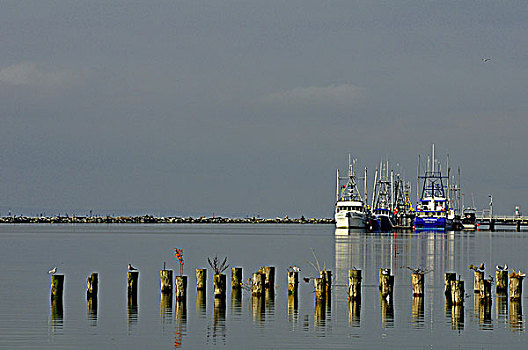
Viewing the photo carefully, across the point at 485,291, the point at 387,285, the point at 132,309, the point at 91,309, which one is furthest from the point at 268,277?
the point at 485,291

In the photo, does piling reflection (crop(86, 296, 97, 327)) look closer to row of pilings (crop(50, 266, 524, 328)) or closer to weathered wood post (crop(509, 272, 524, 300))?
row of pilings (crop(50, 266, 524, 328))

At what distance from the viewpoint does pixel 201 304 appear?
45.6 m

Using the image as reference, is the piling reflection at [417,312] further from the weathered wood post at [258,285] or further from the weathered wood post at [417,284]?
the weathered wood post at [258,285]

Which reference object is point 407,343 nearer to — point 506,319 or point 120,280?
point 506,319

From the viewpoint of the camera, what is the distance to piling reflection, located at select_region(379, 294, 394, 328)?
132 feet

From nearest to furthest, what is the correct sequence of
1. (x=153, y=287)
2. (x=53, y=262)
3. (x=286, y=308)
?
(x=286, y=308) < (x=153, y=287) < (x=53, y=262)

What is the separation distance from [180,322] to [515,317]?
14.0 meters

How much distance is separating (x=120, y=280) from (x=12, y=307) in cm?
1713

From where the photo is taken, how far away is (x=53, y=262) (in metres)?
86.0

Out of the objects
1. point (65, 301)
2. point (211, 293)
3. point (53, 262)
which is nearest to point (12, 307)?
point (65, 301)

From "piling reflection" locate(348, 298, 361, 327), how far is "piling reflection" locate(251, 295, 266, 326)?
3.63 meters

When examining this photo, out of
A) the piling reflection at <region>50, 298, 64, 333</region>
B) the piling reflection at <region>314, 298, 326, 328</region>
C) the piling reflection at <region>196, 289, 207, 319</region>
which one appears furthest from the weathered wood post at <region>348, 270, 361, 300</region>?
the piling reflection at <region>50, 298, 64, 333</region>

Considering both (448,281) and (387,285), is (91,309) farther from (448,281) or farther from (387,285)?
(448,281)

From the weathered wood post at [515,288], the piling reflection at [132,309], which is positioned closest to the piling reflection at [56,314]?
the piling reflection at [132,309]
